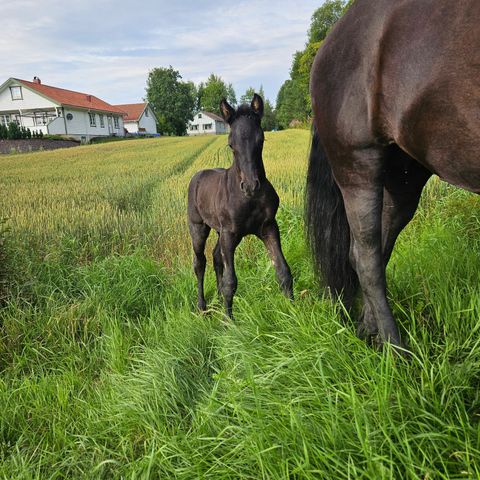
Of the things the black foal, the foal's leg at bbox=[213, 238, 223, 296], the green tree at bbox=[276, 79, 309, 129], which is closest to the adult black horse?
the black foal

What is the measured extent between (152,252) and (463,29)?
470 cm

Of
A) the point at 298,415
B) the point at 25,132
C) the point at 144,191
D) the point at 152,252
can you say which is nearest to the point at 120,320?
the point at 152,252

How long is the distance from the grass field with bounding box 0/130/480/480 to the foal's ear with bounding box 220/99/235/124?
1.42 metres

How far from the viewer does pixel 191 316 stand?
Result: 3434 millimetres

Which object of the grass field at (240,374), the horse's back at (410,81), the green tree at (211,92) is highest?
the green tree at (211,92)

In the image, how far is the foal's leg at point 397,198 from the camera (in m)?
2.19

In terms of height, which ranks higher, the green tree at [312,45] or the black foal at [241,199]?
the green tree at [312,45]

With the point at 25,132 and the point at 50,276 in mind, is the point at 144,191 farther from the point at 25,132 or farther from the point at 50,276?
the point at 25,132

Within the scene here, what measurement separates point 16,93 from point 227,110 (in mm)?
53134

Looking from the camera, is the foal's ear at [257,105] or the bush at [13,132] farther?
the bush at [13,132]

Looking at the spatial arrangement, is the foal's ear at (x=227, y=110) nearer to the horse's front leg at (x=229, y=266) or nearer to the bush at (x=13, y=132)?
the horse's front leg at (x=229, y=266)

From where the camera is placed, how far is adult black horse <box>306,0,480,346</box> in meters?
1.46

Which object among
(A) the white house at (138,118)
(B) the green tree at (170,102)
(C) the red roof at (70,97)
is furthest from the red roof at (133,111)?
(C) the red roof at (70,97)

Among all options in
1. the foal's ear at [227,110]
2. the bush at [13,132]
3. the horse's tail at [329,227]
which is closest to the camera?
the horse's tail at [329,227]
